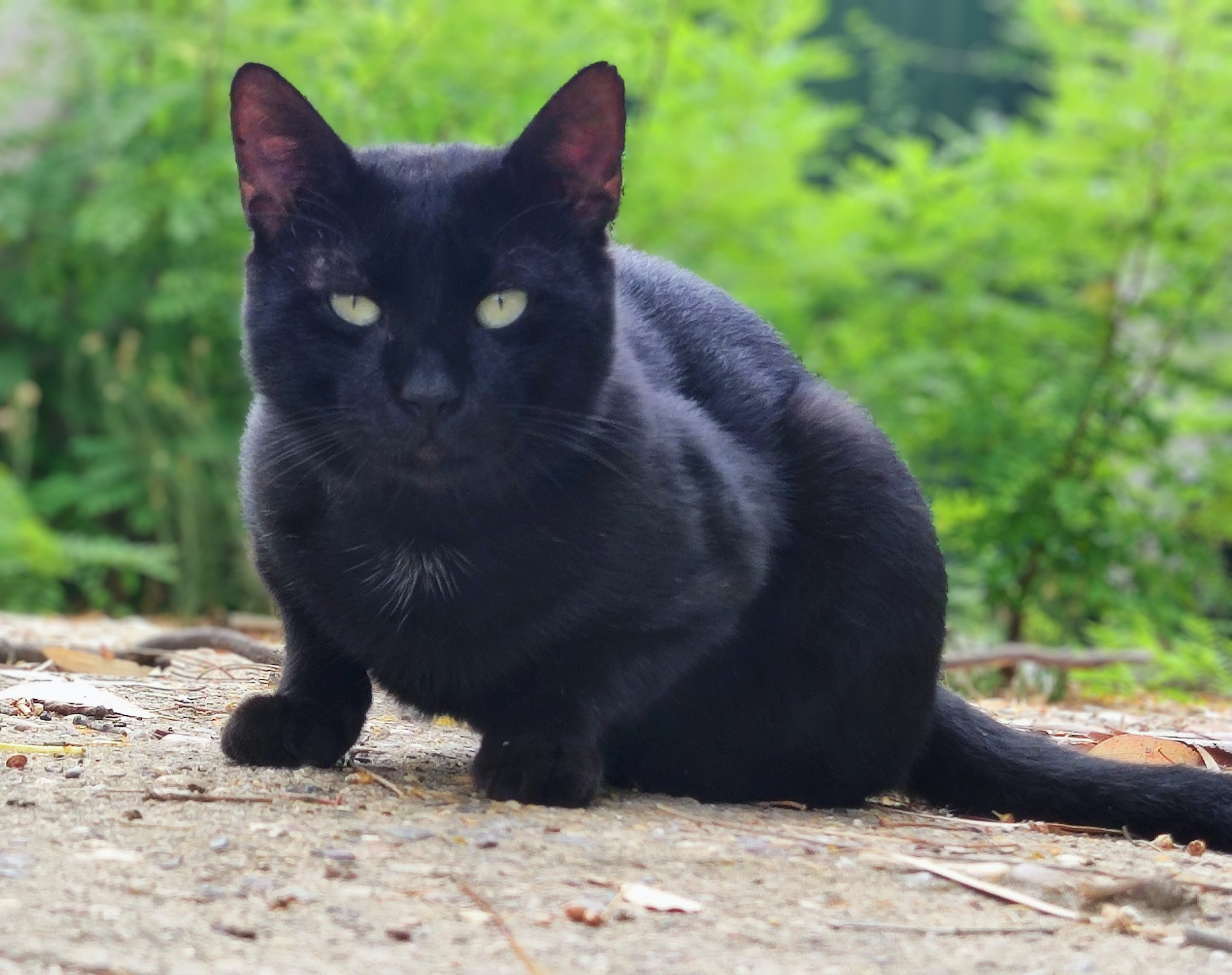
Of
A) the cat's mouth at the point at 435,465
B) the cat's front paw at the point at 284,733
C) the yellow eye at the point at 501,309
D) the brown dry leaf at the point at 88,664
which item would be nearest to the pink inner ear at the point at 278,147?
the yellow eye at the point at 501,309

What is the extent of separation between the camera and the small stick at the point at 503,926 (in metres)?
1.58

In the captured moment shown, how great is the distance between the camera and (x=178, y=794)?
213cm

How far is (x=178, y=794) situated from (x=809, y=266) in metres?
5.15

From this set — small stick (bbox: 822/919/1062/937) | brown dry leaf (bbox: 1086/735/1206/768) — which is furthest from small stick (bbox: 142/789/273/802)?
brown dry leaf (bbox: 1086/735/1206/768)

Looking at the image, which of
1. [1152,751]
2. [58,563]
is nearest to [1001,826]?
[1152,751]

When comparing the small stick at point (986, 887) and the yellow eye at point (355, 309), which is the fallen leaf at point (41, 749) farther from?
the small stick at point (986, 887)

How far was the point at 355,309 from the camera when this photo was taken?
2.23 metres

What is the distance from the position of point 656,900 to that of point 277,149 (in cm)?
133

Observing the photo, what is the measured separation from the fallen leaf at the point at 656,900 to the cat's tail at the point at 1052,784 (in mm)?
1078

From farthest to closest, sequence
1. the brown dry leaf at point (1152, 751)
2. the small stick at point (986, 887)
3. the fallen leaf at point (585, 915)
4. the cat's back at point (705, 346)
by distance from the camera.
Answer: the brown dry leaf at point (1152, 751) → the cat's back at point (705, 346) → the small stick at point (986, 887) → the fallen leaf at point (585, 915)

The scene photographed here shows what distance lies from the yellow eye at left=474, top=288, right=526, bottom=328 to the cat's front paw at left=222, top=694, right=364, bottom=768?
2.51ft

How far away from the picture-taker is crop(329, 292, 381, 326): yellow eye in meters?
2.22

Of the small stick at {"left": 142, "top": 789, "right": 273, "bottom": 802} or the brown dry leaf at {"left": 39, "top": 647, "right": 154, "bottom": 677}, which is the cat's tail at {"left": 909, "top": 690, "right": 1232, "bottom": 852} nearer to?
the small stick at {"left": 142, "top": 789, "right": 273, "bottom": 802}

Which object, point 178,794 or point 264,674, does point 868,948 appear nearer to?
point 178,794
